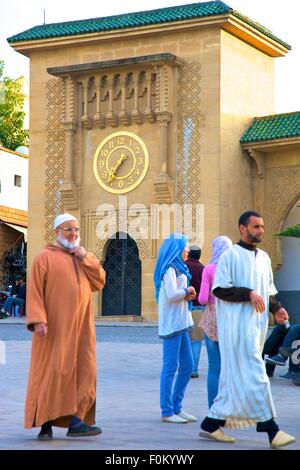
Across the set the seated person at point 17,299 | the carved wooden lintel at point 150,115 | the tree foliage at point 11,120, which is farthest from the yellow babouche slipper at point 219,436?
the tree foliage at point 11,120

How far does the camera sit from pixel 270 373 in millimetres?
13031

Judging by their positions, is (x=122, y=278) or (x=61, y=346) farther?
(x=122, y=278)

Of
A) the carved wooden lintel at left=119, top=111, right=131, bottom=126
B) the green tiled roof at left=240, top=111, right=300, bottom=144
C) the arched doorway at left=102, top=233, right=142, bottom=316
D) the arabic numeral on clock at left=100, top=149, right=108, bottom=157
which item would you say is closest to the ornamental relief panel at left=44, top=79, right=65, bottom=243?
the arabic numeral on clock at left=100, top=149, right=108, bottom=157

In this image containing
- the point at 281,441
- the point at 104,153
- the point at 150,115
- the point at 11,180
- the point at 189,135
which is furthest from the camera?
the point at 11,180

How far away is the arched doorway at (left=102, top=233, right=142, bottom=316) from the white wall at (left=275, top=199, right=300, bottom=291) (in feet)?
12.5

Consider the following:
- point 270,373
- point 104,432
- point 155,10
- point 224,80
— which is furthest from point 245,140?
point 104,432

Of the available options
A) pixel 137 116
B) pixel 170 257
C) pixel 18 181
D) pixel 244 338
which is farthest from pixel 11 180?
pixel 244 338

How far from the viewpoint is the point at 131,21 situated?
28.9 metres

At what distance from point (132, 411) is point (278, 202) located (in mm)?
19871

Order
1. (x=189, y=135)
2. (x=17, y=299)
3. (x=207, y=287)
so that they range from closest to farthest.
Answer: (x=207, y=287) → (x=189, y=135) → (x=17, y=299)

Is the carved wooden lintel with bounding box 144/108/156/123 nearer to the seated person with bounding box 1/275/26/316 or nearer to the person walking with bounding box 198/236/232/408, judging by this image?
the seated person with bounding box 1/275/26/316

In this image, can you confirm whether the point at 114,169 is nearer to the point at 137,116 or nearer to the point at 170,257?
the point at 137,116

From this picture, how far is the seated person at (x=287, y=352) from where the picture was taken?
1242 centimetres

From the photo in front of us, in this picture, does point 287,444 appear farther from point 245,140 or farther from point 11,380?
point 245,140
